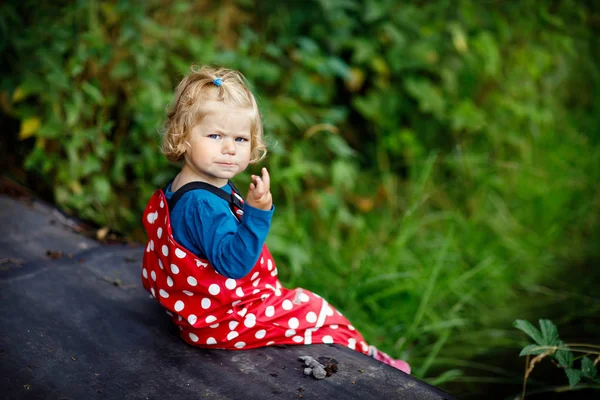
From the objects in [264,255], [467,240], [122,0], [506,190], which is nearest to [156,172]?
[122,0]

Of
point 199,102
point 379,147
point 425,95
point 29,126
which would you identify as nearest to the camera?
point 199,102

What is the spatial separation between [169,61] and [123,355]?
5.74 ft

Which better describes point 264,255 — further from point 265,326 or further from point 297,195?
point 297,195

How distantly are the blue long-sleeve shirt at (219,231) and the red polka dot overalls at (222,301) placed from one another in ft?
0.14

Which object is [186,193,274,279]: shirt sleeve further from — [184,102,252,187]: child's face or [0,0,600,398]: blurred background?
[0,0,600,398]: blurred background

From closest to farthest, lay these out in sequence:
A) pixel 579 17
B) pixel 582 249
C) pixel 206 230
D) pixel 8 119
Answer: pixel 206 230, pixel 8 119, pixel 582 249, pixel 579 17

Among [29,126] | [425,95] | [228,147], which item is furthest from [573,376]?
[29,126]

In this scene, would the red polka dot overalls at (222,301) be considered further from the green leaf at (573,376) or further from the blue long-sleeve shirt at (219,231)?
the green leaf at (573,376)

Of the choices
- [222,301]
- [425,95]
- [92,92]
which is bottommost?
[222,301]

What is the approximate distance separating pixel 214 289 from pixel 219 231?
186 millimetres

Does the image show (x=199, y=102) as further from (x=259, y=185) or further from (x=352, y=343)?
(x=352, y=343)

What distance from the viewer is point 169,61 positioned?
9.50 feet

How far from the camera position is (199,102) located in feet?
4.87

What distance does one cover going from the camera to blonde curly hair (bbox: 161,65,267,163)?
4.88ft
